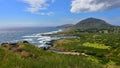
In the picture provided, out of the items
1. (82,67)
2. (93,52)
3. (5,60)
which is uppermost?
(5,60)

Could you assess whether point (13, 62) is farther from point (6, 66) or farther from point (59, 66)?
point (59, 66)

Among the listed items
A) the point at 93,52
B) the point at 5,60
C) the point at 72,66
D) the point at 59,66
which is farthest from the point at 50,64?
the point at 93,52

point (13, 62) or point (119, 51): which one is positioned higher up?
point (13, 62)

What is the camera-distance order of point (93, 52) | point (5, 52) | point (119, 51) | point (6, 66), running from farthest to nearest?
point (93, 52)
point (119, 51)
point (5, 52)
point (6, 66)

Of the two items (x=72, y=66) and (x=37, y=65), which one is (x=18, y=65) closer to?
(x=37, y=65)

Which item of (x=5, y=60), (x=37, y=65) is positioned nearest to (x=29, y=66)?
(x=37, y=65)

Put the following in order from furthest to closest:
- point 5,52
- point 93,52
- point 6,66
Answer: point 93,52 < point 5,52 < point 6,66

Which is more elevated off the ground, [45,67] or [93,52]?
[45,67]

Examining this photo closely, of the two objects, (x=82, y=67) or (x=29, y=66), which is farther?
(x=82, y=67)

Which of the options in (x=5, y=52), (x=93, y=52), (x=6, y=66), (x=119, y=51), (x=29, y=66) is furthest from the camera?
(x=93, y=52)
